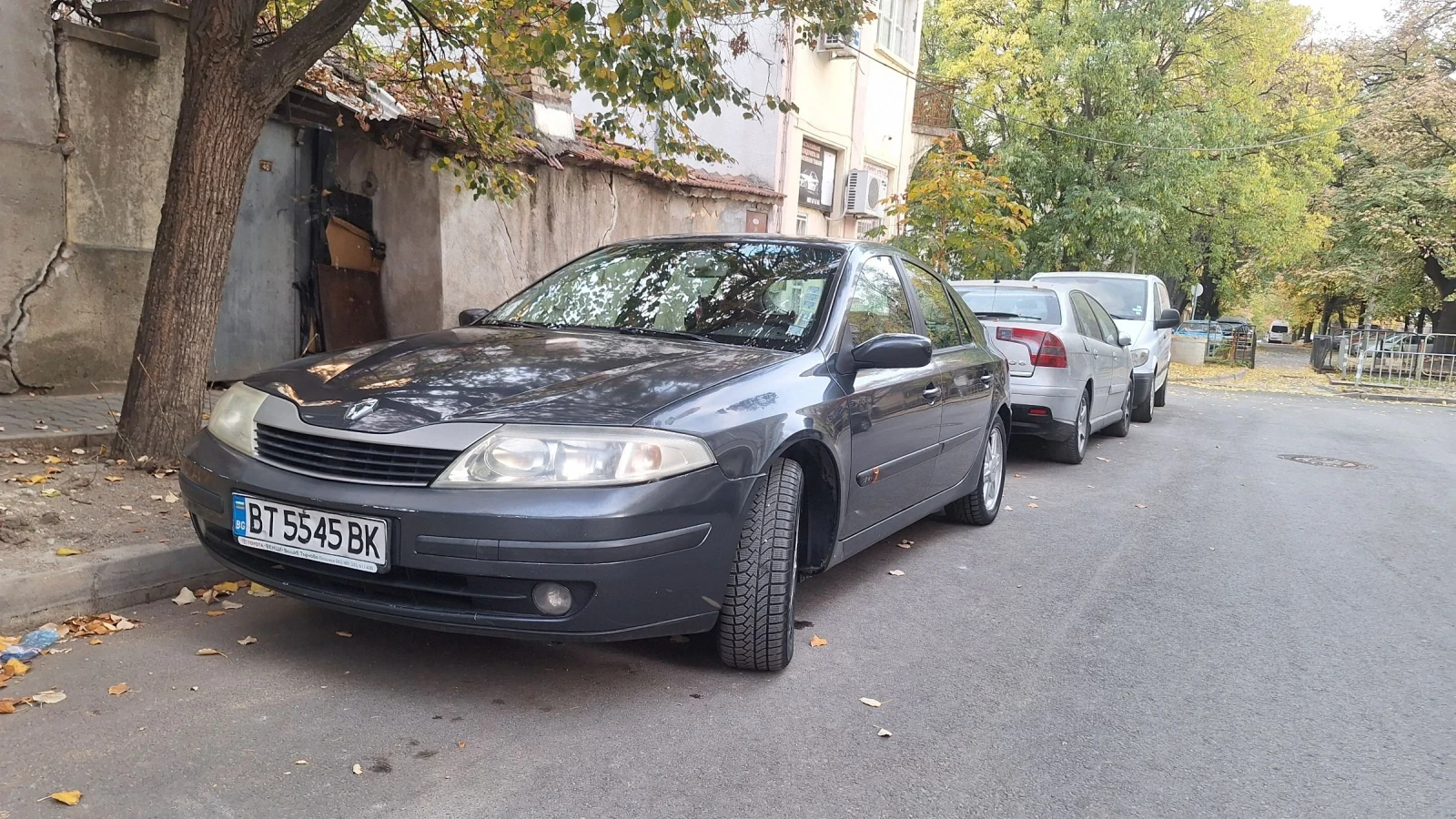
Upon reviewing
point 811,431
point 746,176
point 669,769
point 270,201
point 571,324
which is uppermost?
point 746,176

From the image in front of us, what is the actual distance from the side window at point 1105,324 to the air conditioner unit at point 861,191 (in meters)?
9.58

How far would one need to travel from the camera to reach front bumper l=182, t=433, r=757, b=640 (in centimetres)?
289

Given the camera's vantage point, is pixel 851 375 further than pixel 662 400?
Yes

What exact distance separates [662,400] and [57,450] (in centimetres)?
416

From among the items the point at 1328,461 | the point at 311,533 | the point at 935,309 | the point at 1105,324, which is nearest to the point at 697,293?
the point at 935,309

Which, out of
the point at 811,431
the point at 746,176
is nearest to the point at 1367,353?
the point at 746,176

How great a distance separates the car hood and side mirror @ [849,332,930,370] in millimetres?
303

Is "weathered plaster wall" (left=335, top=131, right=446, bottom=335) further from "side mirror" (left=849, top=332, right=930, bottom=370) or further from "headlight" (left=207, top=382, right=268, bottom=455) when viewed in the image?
"side mirror" (left=849, top=332, right=930, bottom=370)

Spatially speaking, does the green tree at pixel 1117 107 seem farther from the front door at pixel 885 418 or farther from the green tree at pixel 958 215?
the front door at pixel 885 418

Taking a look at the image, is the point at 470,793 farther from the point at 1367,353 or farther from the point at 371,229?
the point at 1367,353

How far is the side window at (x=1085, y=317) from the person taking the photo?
9023 millimetres

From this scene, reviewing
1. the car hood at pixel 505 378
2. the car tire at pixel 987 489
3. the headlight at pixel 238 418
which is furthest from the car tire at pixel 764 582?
the car tire at pixel 987 489

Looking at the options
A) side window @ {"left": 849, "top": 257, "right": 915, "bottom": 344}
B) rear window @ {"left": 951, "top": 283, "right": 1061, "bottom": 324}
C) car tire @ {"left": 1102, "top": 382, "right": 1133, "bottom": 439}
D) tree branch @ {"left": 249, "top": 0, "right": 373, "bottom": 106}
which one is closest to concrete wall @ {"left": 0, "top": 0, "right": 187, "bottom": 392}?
tree branch @ {"left": 249, "top": 0, "right": 373, "bottom": 106}

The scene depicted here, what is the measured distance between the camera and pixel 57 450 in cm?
554
